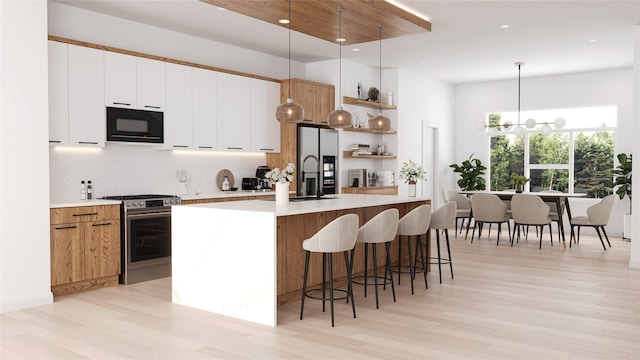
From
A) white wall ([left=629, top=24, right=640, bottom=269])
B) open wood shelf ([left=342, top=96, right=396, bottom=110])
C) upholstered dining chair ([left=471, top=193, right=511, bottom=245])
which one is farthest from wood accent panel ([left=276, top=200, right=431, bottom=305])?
upholstered dining chair ([left=471, top=193, right=511, bottom=245])

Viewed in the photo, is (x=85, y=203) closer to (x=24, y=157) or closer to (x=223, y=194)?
(x=24, y=157)

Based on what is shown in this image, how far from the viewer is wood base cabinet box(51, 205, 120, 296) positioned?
5324 millimetres

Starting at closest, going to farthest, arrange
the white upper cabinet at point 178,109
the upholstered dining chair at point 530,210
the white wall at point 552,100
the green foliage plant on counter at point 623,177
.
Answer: the white upper cabinet at point 178,109 < the upholstered dining chair at point 530,210 < the green foliage plant on counter at point 623,177 < the white wall at point 552,100

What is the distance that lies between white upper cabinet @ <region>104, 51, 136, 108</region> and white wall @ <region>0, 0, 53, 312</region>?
A: 92cm

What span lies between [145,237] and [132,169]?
95cm

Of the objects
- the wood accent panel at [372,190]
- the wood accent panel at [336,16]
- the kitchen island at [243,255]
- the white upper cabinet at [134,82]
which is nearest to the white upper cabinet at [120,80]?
the white upper cabinet at [134,82]

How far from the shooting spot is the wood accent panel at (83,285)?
5406mm

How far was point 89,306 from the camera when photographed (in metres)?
4.98

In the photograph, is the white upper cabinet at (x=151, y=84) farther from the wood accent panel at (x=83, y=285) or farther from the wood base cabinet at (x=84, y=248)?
the wood accent panel at (x=83, y=285)

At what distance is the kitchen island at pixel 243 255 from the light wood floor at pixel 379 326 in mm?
154

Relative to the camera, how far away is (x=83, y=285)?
221 inches

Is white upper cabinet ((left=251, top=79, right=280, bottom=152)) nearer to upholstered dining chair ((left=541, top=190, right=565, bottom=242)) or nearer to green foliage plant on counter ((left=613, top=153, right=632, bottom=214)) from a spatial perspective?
upholstered dining chair ((left=541, top=190, right=565, bottom=242))

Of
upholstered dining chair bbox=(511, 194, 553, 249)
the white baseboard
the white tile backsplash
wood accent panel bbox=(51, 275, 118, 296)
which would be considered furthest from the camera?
upholstered dining chair bbox=(511, 194, 553, 249)

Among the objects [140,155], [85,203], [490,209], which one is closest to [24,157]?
[85,203]
